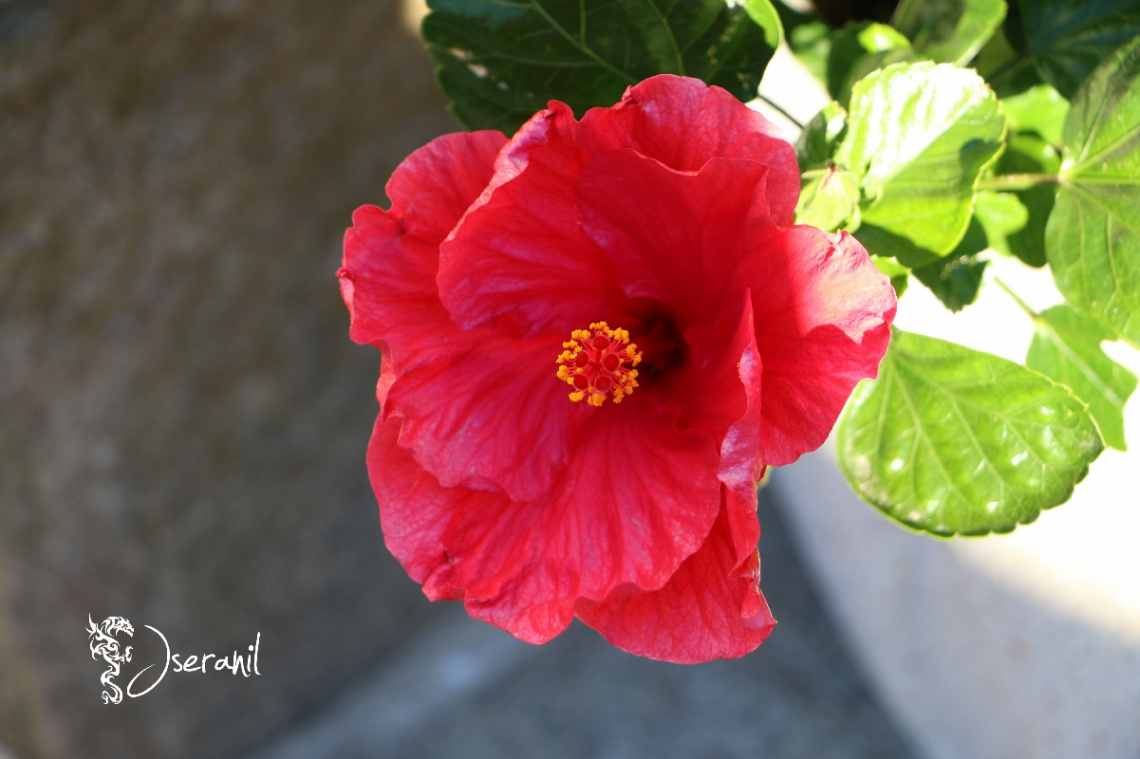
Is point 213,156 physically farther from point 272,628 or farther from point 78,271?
point 272,628

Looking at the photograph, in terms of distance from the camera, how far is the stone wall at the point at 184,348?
→ 1260mm

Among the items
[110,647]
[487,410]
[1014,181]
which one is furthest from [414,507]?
[110,647]

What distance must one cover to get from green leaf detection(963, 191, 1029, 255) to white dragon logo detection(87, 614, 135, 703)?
1473 mm

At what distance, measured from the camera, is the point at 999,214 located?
64cm

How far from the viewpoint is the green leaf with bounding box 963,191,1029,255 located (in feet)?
2.10

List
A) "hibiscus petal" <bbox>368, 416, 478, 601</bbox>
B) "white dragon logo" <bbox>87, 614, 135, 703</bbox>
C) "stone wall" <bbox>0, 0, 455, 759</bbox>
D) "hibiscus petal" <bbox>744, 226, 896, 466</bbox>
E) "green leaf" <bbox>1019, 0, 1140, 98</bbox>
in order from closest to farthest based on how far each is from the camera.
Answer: "hibiscus petal" <bbox>744, 226, 896, 466</bbox> → "hibiscus petal" <bbox>368, 416, 478, 601</bbox> → "green leaf" <bbox>1019, 0, 1140, 98</bbox> → "stone wall" <bbox>0, 0, 455, 759</bbox> → "white dragon logo" <bbox>87, 614, 135, 703</bbox>

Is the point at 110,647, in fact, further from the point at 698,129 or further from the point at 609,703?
the point at 698,129

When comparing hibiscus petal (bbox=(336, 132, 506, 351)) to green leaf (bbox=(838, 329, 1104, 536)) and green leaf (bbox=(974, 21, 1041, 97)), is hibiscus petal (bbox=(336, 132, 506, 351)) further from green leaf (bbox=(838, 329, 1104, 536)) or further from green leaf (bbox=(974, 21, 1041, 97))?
green leaf (bbox=(974, 21, 1041, 97))

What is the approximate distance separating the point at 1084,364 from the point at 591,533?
44 cm

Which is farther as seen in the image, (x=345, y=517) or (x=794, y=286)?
(x=345, y=517)

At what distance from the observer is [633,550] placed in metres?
0.48

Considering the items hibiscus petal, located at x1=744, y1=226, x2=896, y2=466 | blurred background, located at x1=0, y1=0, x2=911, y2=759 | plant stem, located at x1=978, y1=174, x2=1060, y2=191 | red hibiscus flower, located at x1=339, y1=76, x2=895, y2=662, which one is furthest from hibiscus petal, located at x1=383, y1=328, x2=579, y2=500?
blurred background, located at x1=0, y1=0, x2=911, y2=759

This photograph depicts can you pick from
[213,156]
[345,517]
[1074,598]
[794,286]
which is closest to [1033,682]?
[1074,598]

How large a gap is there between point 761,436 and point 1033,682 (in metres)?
1.00
